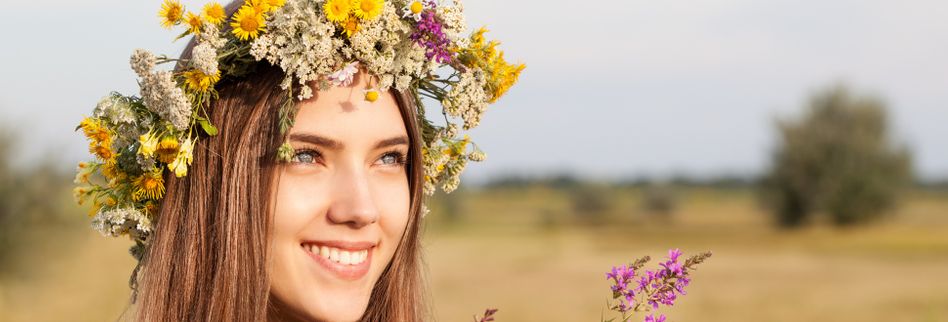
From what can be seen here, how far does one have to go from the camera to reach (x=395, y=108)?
4.01 meters

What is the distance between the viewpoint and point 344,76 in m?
3.74

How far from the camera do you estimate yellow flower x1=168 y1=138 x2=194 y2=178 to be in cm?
376

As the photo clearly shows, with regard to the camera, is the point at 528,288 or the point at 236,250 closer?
the point at 236,250

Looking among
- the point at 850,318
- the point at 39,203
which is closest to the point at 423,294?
the point at 39,203

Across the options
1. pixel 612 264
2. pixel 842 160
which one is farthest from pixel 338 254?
pixel 842 160

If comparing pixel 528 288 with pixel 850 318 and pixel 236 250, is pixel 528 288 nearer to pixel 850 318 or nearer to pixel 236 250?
pixel 850 318

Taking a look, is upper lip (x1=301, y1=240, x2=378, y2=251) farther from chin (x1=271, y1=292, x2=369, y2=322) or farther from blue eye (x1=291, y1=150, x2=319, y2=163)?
blue eye (x1=291, y1=150, x2=319, y2=163)

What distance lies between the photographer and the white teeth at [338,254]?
3.76 meters

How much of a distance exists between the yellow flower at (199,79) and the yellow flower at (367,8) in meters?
0.58

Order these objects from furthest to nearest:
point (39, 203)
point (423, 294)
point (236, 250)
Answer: point (39, 203), point (423, 294), point (236, 250)

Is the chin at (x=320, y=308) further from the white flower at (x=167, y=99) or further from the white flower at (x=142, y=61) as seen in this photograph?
the white flower at (x=142, y=61)

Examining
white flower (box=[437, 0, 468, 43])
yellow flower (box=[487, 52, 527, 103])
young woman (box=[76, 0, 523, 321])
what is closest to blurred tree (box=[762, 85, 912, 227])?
yellow flower (box=[487, 52, 527, 103])

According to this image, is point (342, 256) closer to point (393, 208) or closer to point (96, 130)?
point (393, 208)

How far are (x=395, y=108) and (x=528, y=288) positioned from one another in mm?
23749
